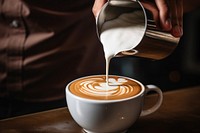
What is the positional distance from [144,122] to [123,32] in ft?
0.98

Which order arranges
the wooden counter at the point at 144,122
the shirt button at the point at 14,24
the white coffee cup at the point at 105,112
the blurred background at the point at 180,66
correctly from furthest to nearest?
the blurred background at the point at 180,66, the shirt button at the point at 14,24, the wooden counter at the point at 144,122, the white coffee cup at the point at 105,112

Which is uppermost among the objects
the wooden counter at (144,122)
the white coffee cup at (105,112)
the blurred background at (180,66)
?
the white coffee cup at (105,112)

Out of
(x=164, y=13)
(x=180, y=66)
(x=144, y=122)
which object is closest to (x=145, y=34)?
(x=164, y=13)

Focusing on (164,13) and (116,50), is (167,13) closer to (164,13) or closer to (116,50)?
(164,13)

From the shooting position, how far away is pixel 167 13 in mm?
859

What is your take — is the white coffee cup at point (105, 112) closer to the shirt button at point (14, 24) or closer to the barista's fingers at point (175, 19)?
the barista's fingers at point (175, 19)

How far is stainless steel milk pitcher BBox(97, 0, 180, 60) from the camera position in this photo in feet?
2.77

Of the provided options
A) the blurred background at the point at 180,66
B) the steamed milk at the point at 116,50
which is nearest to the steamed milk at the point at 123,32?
the steamed milk at the point at 116,50

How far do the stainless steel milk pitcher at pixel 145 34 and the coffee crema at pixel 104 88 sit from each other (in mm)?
102

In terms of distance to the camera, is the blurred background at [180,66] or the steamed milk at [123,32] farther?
the blurred background at [180,66]

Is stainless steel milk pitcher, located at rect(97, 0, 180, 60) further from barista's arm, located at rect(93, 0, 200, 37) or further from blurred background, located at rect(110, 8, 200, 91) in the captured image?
blurred background, located at rect(110, 8, 200, 91)

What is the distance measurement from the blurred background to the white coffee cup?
0.82 m

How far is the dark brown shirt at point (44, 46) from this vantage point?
120 centimetres

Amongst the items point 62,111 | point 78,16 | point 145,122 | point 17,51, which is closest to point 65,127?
point 62,111
